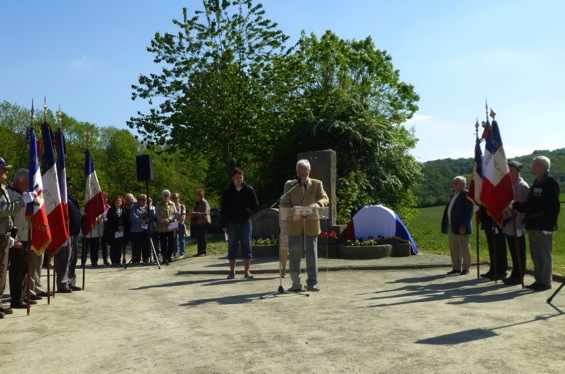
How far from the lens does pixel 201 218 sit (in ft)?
63.1

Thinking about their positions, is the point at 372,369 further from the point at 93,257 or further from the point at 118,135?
the point at 118,135

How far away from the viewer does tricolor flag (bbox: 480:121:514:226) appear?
36.2 ft

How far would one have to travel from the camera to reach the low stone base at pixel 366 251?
16.5 m

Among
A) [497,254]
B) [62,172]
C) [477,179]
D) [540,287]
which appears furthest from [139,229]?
[540,287]

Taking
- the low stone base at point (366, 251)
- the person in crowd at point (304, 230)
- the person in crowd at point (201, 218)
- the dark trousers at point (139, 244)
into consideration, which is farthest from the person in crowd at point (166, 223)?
the person in crowd at point (304, 230)

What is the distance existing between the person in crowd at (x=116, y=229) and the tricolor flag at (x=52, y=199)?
825cm

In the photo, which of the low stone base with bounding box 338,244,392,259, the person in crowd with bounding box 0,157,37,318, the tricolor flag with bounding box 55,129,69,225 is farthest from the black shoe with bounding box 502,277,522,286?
the person in crowd with bounding box 0,157,37,318

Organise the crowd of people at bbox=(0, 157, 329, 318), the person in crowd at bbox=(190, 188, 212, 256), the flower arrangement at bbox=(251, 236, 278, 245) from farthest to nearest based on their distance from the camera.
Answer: the person in crowd at bbox=(190, 188, 212, 256), the flower arrangement at bbox=(251, 236, 278, 245), the crowd of people at bbox=(0, 157, 329, 318)

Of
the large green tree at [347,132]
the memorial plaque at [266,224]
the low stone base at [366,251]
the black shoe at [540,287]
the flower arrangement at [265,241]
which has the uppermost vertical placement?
the large green tree at [347,132]

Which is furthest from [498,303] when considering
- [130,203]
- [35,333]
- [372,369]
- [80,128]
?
[80,128]

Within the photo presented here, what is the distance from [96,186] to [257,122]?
21.4 meters

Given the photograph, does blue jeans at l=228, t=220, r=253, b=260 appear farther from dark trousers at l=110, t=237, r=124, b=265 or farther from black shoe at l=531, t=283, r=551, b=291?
dark trousers at l=110, t=237, r=124, b=265

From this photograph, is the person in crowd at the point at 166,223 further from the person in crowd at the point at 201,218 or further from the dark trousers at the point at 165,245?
the person in crowd at the point at 201,218

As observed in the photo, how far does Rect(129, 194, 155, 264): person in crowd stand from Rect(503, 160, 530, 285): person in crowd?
10.2 metres
